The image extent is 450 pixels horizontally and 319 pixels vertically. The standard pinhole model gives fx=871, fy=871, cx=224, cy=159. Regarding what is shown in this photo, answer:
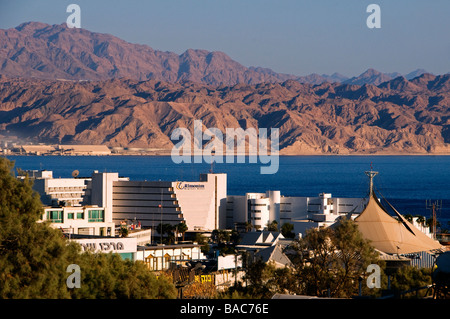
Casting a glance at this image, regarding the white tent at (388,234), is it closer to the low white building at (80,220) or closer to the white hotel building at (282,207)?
the low white building at (80,220)

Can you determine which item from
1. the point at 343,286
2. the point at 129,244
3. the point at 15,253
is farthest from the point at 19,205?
the point at 129,244

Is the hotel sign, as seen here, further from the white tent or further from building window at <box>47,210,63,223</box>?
building window at <box>47,210,63,223</box>

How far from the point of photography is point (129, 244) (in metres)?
44.5

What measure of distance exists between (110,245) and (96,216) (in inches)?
931

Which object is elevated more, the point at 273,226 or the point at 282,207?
the point at 282,207

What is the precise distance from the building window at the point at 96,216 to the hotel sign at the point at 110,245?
72.4 ft

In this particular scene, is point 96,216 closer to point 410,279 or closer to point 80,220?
point 80,220

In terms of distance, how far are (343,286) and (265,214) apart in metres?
70.2

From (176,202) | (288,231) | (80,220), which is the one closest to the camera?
(80,220)

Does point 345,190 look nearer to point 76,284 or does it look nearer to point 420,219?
→ point 420,219

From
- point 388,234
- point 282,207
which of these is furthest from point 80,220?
point 282,207

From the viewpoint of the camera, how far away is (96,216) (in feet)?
219

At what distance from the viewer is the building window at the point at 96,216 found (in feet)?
217

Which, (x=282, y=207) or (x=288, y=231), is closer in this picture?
(x=288, y=231)
